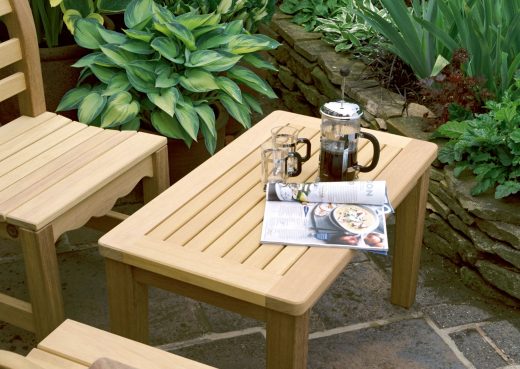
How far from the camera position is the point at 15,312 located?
2451mm

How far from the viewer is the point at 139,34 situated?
3275mm

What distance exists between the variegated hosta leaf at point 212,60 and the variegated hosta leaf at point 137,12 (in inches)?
9.9

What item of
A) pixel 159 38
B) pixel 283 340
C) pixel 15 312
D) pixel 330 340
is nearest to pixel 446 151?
pixel 330 340

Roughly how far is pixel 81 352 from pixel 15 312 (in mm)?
740

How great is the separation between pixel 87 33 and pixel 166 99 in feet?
1.46

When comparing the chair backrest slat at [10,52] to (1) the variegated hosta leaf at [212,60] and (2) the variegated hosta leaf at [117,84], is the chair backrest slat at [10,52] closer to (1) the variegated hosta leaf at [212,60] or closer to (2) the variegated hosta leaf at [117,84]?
(2) the variegated hosta leaf at [117,84]

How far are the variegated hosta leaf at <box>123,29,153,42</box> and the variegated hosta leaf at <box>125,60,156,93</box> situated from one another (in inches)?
3.6

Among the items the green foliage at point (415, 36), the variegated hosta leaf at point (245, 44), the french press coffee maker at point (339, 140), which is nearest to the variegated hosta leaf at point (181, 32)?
the variegated hosta leaf at point (245, 44)

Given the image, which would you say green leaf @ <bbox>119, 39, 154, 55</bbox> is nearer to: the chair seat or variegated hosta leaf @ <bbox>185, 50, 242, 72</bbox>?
variegated hosta leaf @ <bbox>185, 50, 242, 72</bbox>

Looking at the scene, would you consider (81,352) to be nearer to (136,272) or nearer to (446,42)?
(136,272)

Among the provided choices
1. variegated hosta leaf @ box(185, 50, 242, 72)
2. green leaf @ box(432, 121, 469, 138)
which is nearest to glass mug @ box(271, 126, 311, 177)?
green leaf @ box(432, 121, 469, 138)

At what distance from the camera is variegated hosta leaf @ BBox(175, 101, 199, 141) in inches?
128

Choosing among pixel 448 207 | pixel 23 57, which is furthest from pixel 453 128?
pixel 23 57

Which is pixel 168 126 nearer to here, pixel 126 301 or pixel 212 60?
pixel 212 60
